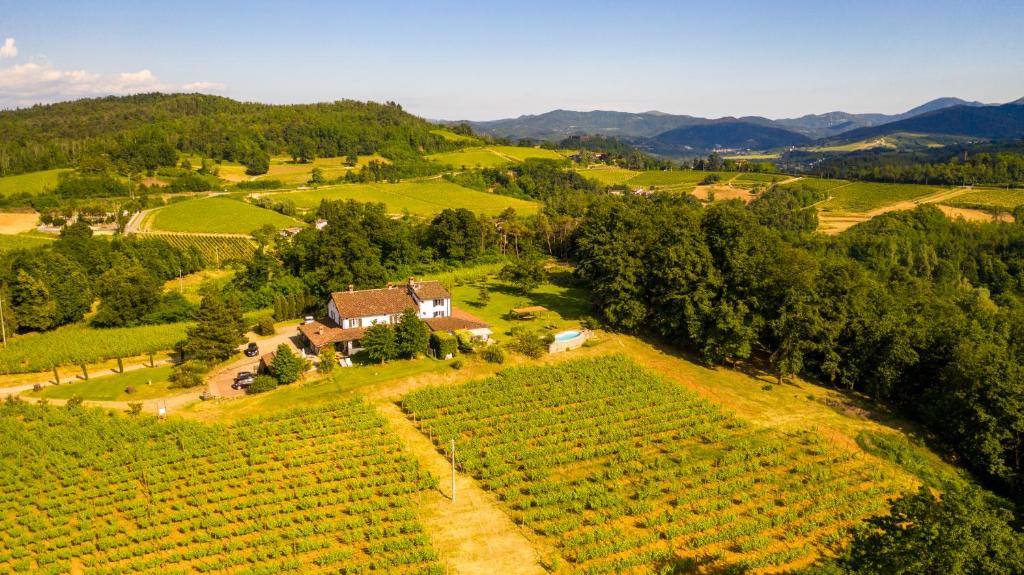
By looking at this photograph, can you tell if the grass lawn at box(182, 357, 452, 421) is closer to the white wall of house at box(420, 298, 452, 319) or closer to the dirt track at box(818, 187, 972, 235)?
the white wall of house at box(420, 298, 452, 319)

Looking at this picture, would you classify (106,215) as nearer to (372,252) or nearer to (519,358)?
(372,252)

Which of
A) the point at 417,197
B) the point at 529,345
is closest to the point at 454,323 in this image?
the point at 529,345

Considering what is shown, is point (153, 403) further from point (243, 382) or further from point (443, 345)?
point (443, 345)

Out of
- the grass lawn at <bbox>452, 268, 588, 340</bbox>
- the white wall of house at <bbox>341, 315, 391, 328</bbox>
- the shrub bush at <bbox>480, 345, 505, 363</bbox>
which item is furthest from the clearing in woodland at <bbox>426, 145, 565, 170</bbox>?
the shrub bush at <bbox>480, 345, 505, 363</bbox>

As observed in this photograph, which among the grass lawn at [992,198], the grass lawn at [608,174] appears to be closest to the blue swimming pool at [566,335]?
the grass lawn at [992,198]

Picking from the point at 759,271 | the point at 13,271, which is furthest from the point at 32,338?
the point at 759,271

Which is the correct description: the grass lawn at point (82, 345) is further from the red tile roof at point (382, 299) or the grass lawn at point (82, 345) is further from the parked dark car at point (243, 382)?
the red tile roof at point (382, 299)
